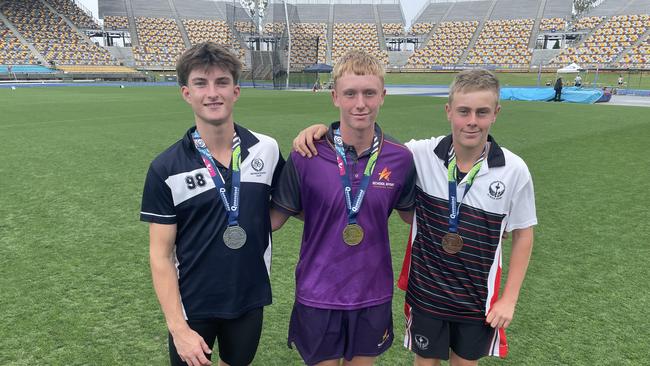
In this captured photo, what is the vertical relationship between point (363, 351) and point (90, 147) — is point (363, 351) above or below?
above

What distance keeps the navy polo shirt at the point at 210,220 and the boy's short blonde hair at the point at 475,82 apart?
1028 millimetres

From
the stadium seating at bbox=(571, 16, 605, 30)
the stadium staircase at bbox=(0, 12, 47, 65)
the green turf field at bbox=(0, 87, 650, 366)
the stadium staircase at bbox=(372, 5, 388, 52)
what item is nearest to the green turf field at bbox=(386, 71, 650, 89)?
the stadium staircase at bbox=(372, 5, 388, 52)

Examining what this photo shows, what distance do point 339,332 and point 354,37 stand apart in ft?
218

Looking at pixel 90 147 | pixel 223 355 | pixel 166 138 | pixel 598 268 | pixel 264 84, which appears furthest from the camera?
pixel 264 84

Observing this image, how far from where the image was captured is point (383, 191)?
2.10 metres

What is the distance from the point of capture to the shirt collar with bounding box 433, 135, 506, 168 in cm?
209

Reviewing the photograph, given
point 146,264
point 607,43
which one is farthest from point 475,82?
point 607,43

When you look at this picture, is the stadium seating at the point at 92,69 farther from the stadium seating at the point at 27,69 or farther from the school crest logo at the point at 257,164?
the school crest logo at the point at 257,164

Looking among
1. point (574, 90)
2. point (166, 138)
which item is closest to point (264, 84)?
point (574, 90)

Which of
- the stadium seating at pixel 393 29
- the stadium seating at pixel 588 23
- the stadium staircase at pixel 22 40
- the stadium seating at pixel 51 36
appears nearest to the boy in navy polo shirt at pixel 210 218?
the stadium staircase at pixel 22 40

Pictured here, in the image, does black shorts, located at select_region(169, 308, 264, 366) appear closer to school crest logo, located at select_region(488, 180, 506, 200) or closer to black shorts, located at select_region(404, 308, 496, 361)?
black shorts, located at select_region(404, 308, 496, 361)

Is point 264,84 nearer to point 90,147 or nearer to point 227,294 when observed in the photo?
point 90,147

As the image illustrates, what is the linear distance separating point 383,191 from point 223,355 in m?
1.26

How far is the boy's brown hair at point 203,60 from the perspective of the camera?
1.87 metres
